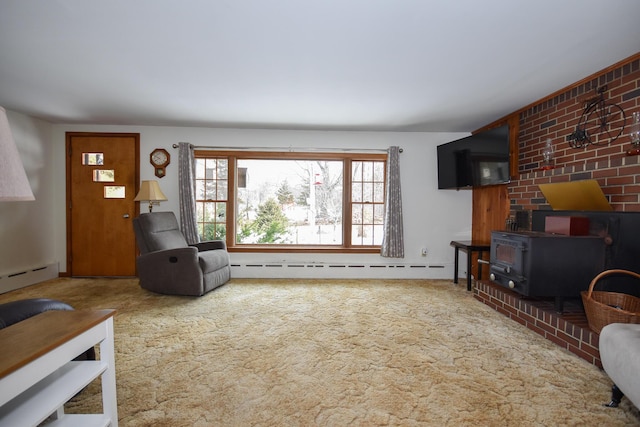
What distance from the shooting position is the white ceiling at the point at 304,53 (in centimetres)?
175

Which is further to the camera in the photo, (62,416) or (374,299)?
(374,299)

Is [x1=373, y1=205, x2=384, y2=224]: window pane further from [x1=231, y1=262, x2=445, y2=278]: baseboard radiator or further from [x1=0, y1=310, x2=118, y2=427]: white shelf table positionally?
[x1=0, y1=310, x2=118, y2=427]: white shelf table

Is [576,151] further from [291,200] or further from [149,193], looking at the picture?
[149,193]

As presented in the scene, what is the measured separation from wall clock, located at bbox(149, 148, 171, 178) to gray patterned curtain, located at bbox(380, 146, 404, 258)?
10.7 feet

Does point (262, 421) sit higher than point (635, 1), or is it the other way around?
point (635, 1)

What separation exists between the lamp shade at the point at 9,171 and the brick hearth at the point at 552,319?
10.0ft

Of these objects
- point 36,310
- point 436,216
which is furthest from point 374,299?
point 36,310

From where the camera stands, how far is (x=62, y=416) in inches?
51.9

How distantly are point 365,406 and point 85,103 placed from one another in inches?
161

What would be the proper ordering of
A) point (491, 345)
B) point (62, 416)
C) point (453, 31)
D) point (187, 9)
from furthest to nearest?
point (491, 345) < point (453, 31) < point (187, 9) < point (62, 416)

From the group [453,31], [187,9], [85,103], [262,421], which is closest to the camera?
[262,421]

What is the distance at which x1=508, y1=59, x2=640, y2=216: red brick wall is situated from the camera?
230 cm

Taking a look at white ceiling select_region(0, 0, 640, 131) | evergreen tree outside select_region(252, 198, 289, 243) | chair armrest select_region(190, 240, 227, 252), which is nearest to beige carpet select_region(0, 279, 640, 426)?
chair armrest select_region(190, 240, 227, 252)

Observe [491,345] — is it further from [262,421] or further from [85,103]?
[85,103]
